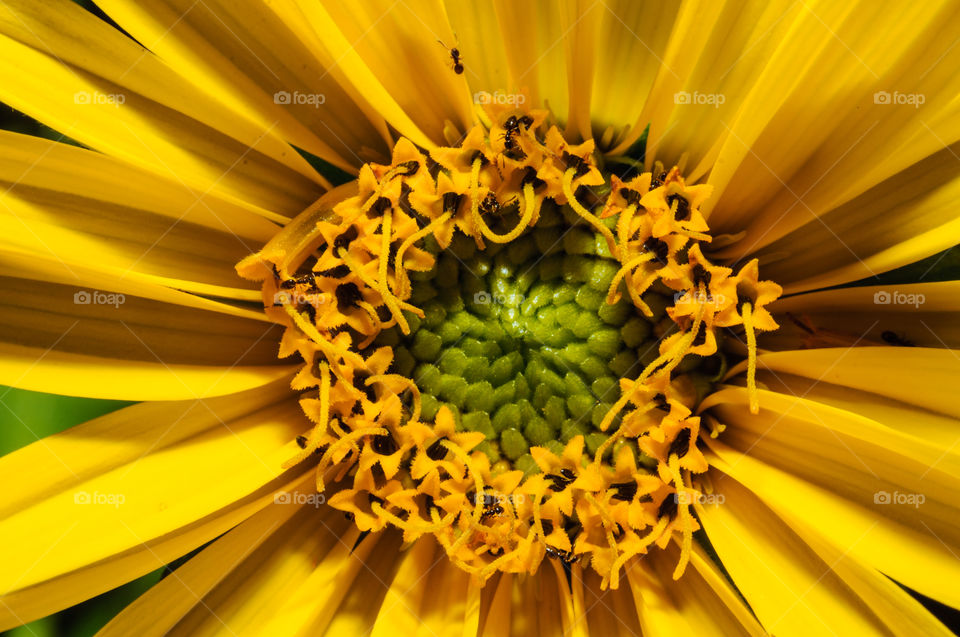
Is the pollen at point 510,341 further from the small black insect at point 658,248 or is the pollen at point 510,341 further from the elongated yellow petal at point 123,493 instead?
the elongated yellow petal at point 123,493

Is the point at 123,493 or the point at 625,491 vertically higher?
the point at 625,491

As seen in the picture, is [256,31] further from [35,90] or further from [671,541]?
[671,541]

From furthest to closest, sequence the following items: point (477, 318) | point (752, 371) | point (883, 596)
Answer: point (477, 318)
point (752, 371)
point (883, 596)

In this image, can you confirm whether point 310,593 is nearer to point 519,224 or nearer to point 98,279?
point 98,279

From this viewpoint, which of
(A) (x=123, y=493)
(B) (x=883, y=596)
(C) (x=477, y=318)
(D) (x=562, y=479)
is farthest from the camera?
(C) (x=477, y=318)

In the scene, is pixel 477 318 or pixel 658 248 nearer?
pixel 658 248

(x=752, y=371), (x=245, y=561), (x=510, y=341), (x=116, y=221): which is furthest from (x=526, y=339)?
(x=116, y=221)

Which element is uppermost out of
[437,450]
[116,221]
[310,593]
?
[116,221]

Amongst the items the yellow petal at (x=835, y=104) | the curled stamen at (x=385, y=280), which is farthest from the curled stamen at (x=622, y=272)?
the curled stamen at (x=385, y=280)
